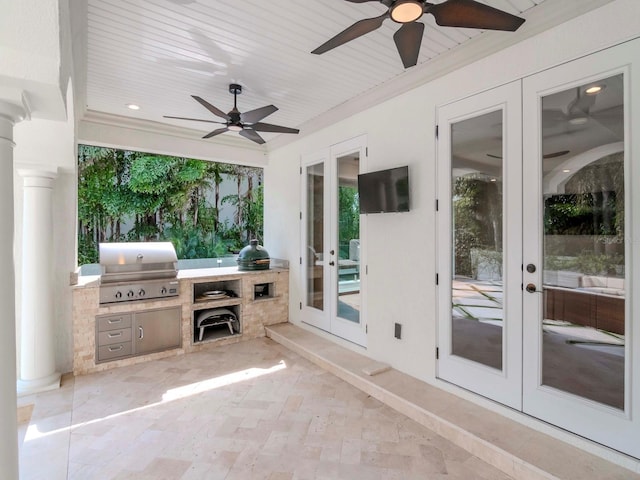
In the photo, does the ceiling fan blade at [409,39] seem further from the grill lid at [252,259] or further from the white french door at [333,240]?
the grill lid at [252,259]

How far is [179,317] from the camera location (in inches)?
158

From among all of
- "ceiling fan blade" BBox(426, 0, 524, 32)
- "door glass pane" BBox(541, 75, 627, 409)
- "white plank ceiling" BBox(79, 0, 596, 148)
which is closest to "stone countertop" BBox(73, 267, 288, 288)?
"white plank ceiling" BBox(79, 0, 596, 148)

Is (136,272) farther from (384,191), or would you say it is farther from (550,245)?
(550,245)

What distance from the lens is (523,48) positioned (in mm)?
2318

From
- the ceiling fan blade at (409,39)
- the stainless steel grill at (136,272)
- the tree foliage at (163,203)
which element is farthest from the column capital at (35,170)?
the tree foliage at (163,203)

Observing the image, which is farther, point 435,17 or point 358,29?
point 358,29

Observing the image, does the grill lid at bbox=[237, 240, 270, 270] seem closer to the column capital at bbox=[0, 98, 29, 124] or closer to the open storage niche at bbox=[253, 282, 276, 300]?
the open storage niche at bbox=[253, 282, 276, 300]

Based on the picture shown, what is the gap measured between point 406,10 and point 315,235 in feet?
10.0

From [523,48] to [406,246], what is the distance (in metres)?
1.70

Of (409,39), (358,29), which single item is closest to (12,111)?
(358,29)

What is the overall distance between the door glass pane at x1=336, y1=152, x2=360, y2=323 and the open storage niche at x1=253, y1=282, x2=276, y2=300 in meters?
1.20

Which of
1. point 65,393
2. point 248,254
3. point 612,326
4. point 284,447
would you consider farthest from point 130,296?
point 612,326

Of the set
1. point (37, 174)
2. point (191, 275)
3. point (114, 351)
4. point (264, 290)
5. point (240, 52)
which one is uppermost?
point (240, 52)

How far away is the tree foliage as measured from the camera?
761 cm
